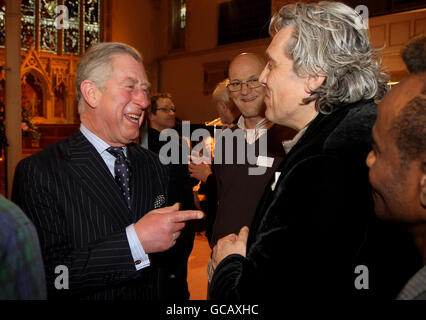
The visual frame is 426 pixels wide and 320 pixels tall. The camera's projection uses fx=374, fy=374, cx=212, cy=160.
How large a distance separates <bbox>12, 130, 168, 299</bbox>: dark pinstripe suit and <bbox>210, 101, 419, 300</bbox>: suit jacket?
0.51 metres

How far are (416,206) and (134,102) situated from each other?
4.09 feet

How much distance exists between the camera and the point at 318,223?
38.5 inches

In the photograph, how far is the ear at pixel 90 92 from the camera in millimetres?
1710

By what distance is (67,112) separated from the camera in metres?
14.7

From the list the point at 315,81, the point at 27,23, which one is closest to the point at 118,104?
the point at 315,81

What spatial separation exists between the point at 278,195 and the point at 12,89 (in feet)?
15.5

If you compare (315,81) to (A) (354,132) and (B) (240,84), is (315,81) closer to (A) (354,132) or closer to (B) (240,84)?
(A) (354,132)

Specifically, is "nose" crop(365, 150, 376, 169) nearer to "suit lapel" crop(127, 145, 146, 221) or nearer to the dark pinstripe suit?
the dark pinstripe suit

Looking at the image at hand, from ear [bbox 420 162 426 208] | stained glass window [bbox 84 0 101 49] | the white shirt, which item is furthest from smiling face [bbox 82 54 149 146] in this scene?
stained glass window [bbox 84 0 101 49]

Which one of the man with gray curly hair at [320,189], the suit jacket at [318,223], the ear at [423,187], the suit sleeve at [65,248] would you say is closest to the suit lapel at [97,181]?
the suit sleeve at [65,248]

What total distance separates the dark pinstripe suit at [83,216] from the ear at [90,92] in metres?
0.15

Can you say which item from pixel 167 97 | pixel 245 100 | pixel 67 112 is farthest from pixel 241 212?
pixel 67 112

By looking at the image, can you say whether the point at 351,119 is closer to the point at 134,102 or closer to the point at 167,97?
the point at 134,102
